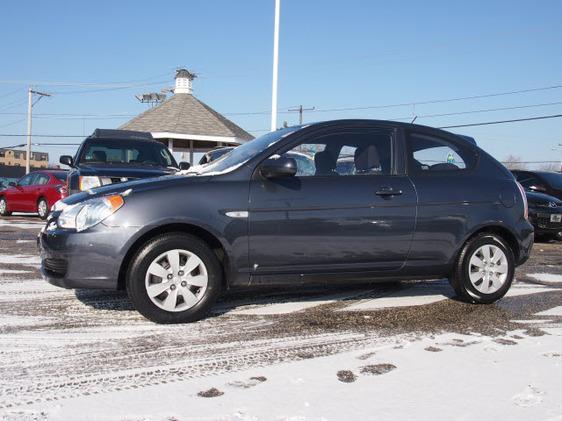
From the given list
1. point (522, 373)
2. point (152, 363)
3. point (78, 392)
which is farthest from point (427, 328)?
point (78, 392)

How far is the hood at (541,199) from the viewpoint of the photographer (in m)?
11.8

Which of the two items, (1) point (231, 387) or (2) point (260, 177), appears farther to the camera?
(2) point (260, 177)

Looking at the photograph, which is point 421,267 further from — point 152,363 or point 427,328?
point 152,363

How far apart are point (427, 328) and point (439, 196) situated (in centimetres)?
121

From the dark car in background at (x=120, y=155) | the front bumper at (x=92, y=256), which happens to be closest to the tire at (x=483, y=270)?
the front bumper at (x=92, y=256)

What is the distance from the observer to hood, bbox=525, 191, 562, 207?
1183cm

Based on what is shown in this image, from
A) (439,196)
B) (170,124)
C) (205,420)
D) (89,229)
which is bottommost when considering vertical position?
(205,420)

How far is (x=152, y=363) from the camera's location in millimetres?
3412

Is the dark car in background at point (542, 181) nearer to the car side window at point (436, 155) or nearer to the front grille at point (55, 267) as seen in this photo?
the car side window at point (436, 155)

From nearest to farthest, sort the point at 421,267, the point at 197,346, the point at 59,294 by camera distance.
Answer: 1. the point at 197,346
2. the point at 421,267
3. the point at 59,294

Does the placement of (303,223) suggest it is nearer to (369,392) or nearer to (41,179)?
(369,392)

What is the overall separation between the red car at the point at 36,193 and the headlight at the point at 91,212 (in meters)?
11.6

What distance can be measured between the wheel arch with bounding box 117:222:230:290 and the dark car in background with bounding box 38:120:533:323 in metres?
0.01

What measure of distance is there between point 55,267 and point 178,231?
97 cm
